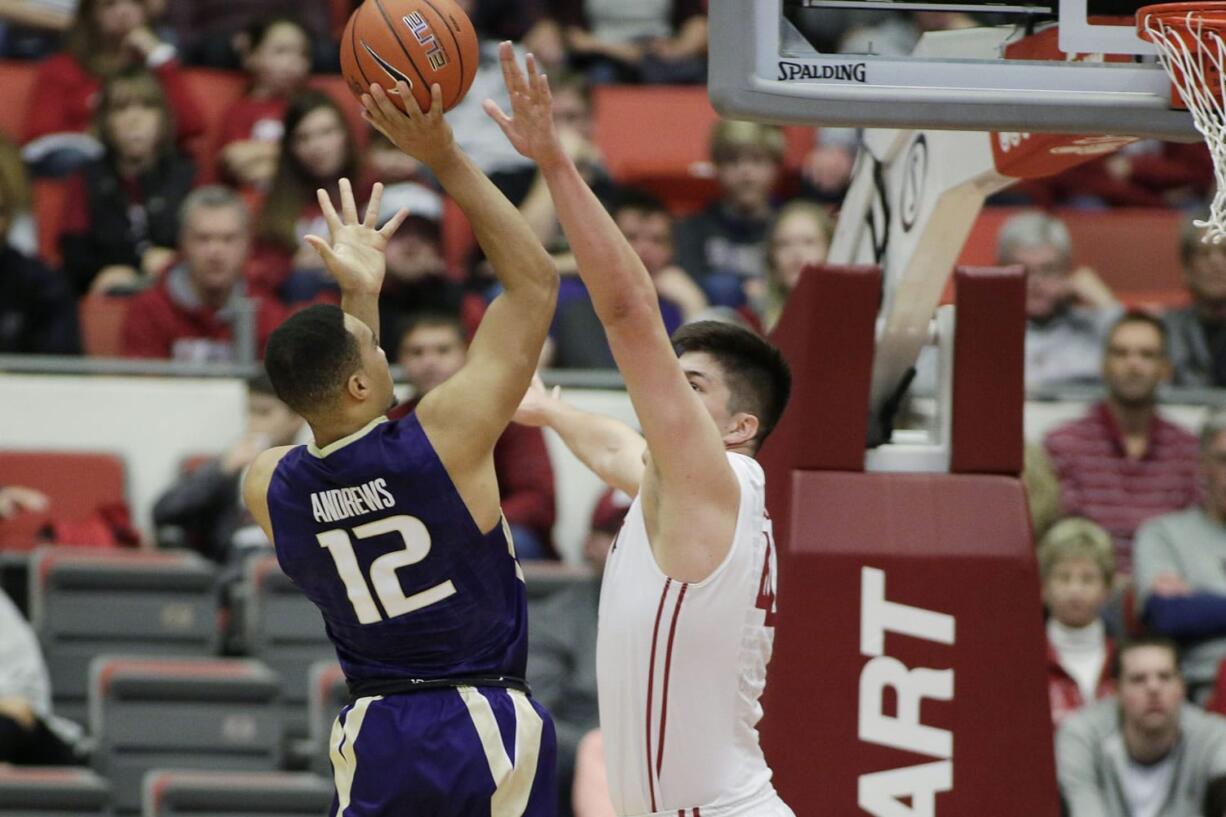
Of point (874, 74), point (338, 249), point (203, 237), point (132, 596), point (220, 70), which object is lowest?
point (132, 596)

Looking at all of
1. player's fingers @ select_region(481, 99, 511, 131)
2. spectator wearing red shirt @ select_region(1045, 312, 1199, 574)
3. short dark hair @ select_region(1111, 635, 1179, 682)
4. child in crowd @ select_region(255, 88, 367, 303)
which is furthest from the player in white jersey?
child in crowd @ select_region(255, 88, 367, 303)

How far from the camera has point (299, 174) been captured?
9.50 meters

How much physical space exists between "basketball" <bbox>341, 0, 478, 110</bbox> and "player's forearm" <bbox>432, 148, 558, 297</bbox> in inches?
6.2

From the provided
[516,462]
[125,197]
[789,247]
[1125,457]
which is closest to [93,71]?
[125,197]

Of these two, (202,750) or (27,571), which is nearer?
(202,750)

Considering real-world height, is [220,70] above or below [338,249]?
above

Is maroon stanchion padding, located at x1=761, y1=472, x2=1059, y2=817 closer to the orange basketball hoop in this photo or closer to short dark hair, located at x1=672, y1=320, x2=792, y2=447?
short dark hair, located at x1=672, y1=320, x2=792, y2=447

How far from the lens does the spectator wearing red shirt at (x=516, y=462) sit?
8.08 meters

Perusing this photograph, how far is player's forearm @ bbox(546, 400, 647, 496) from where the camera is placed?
520 cm

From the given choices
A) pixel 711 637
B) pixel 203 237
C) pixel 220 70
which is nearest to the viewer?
pixel 711 637

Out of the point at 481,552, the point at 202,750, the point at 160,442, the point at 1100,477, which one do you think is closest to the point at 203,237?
the point at 160,442

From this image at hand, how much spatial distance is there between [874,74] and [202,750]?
4.32m

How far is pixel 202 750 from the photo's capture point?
7766 millimetres

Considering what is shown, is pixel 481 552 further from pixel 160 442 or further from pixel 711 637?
pixel 160 442
